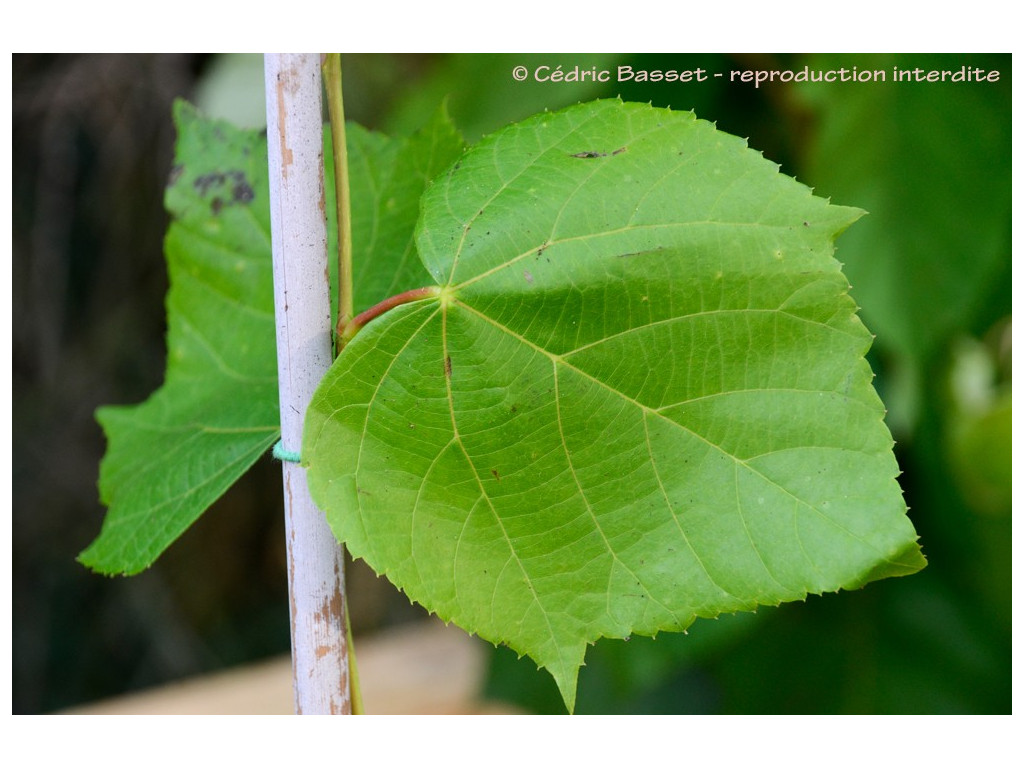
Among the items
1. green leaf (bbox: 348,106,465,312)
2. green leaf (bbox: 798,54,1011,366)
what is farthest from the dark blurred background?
green leaf (bbox: 348,106,465,312)

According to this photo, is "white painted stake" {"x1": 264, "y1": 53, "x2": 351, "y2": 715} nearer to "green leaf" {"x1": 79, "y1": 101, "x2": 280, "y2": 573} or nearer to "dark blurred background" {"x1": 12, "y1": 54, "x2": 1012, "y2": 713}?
"green leaf" {"x1": 79, "y1": 101, "x2": 280, "y2": 573}

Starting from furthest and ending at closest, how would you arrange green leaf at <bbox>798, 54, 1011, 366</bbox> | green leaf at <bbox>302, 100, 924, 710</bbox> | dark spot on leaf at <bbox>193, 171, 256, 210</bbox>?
green leaf at <bbox>798, 54, 1011, 366</bbox> → dark spot on leaf at <bbox>193, 171, 256, 210</bbox> → green leaf at <bbox>302, 100, 924, 710</bbox>

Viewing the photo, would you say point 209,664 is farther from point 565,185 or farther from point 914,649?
point 565,185

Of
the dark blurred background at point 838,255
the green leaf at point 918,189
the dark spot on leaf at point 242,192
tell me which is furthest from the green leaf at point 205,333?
the green leaf at point 918,189

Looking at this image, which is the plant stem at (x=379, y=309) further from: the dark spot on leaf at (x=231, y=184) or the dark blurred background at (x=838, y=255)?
the dark blurred background at (x=838, y=255)

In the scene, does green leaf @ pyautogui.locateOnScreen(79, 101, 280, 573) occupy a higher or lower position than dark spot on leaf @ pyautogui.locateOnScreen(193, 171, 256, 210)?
lower

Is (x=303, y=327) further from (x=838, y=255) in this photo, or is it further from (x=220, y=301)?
(x=838, y=255)
